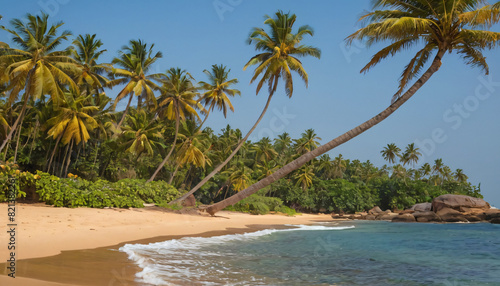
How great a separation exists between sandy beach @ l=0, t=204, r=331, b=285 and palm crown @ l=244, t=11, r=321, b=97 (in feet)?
38.3

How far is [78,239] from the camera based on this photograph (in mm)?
8711

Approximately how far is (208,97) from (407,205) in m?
38.0

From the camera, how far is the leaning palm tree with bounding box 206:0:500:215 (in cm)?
1198

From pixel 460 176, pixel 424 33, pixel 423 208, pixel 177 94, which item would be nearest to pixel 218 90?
pixel 177 94

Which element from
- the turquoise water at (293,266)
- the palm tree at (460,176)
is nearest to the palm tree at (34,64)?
the turquoise water at (293,266)

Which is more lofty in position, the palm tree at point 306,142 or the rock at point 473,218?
the palm tree at point 306,142

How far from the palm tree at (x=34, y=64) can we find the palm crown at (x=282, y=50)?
12.5m

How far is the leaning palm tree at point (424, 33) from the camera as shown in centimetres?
1198

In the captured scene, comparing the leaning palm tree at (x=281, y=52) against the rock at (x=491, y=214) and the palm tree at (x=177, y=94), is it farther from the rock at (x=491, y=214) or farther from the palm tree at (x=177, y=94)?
the rock at (x=491, y=214)

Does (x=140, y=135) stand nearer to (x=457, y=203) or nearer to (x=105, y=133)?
(x=105, y=133)

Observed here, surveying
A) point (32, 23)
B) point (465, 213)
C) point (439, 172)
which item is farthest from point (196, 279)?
point (439, 172)

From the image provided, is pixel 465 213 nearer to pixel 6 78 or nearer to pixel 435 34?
pixel 435 34

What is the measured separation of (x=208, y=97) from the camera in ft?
96.5

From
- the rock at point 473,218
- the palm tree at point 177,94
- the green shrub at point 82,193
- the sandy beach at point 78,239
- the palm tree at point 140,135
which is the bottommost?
the rock at point 473,218
